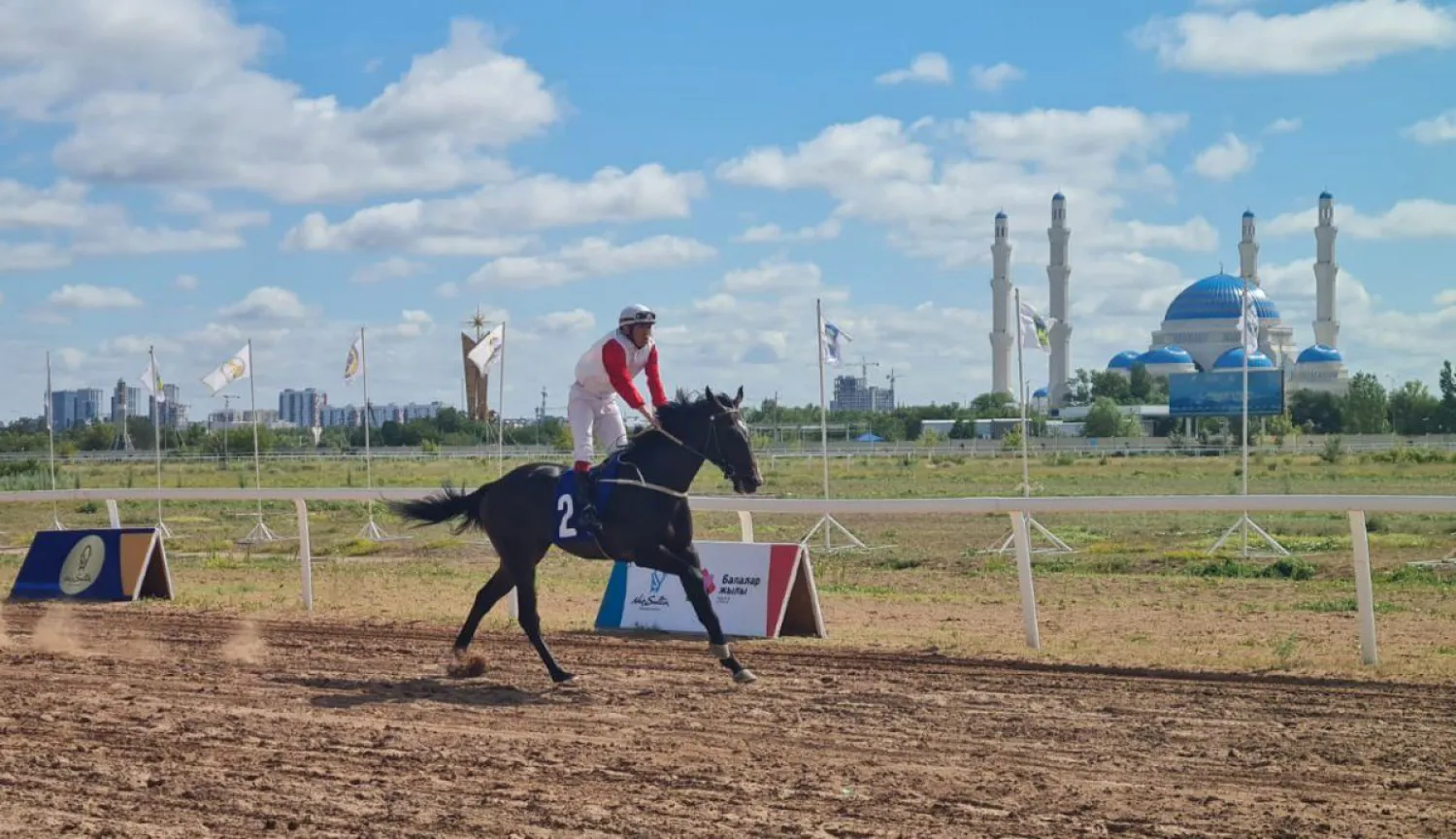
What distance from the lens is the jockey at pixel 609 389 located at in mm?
9938

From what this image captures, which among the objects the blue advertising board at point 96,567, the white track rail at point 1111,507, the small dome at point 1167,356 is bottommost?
the blue advertising board at point 96,567

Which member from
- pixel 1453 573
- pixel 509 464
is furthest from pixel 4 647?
pixel 509 464

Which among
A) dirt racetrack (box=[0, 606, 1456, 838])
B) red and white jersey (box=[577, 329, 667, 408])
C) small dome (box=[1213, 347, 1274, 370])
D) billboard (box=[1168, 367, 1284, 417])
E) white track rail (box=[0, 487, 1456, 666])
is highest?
small dome (box=[1213, 347, 1274, 370])

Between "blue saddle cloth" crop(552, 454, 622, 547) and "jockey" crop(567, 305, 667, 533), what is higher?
"jockey" crop(567, 305, 667, 533)

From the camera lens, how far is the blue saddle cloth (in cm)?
1003

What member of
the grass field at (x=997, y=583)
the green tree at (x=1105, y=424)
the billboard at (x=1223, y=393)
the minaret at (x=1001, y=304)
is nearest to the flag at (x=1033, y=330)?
the grass field at (x=997, y=583)

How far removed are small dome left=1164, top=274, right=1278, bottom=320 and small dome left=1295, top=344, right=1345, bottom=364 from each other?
14.0 feet

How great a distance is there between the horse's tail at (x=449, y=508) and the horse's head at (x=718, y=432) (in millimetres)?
1533

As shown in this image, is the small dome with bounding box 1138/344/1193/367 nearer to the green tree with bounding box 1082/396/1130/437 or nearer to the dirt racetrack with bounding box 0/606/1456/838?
the green tree with bounding box 1082/396/1130/437

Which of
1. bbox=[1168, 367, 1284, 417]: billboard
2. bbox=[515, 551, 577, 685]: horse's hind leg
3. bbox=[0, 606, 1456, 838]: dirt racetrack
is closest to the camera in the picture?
bbox=[0, 606, 1456, 838]: dirt racetrack

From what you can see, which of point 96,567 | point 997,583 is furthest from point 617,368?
point 997,583

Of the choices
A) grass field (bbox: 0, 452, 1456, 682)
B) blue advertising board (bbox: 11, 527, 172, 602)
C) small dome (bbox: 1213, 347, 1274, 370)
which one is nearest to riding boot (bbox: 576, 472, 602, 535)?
grass field (bbox: 0, 452, 1456, 682)

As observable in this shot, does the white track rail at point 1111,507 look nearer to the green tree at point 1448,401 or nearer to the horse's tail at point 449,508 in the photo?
the horse's tail at point 449,508

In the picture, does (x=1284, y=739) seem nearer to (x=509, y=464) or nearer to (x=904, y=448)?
(x=509, y=464)
